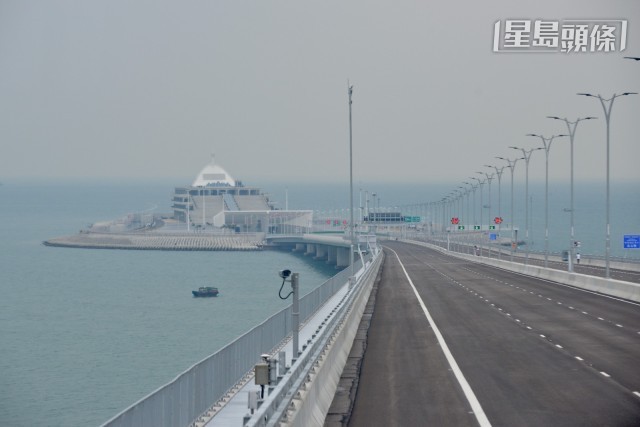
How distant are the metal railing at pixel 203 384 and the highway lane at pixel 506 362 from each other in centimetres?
272

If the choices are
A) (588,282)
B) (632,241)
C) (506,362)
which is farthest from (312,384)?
(632,241)

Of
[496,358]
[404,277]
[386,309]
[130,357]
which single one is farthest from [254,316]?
[496,358]

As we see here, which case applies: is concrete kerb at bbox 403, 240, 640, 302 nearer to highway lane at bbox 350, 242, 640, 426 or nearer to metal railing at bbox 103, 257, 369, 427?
highway lane at bbox 350, 242, 640, 426

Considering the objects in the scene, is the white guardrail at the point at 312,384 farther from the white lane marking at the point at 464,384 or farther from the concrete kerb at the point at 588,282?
the concrete kerb at the point at 588,282

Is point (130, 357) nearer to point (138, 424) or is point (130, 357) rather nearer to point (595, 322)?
point (595, 322)

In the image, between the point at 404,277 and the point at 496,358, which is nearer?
the point at 496,358

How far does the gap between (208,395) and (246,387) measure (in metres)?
3.58

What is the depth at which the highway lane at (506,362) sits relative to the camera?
76.5ft

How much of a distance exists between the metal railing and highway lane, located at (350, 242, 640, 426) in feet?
8.92

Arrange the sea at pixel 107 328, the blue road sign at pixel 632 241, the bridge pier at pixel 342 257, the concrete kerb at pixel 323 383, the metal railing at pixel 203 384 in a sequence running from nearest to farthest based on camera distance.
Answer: the metal railing at pixel 203 384, the concrete kerb at pixel 323 383, the sea at pixel 107 328, the blue road sign at pixel 632 241, the bridge pier at pixel 342 257

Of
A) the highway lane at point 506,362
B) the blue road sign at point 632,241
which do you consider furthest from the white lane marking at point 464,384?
the blue road sign at point 632,241

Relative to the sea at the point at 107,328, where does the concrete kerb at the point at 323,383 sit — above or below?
above

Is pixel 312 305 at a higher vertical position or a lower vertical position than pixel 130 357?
higher

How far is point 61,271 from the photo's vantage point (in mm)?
175500
